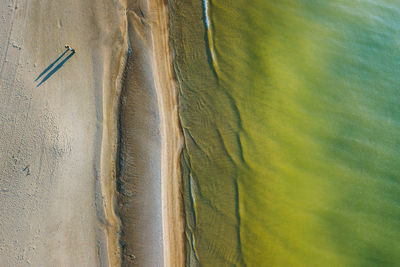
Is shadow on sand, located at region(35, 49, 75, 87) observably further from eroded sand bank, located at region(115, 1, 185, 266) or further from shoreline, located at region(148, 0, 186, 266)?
shoreline, located at region(148, 0, 186, 266)

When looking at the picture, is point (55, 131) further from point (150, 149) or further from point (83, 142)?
point (150, 149)

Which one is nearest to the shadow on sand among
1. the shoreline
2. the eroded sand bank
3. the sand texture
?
the sand texture

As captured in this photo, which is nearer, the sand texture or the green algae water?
the sand texture

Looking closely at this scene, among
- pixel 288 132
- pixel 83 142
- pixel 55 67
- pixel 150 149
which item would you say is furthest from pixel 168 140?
pixel 55 67

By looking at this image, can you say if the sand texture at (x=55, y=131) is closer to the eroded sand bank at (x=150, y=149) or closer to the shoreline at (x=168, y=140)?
the eroded sand bank at (x=150, y=149)

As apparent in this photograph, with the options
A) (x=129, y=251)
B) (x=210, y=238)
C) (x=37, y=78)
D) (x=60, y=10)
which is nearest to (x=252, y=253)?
(x=210, y=238)

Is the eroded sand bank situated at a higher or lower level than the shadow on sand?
lower

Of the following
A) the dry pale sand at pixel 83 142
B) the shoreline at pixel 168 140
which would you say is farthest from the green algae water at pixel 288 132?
the dry pale sand at pixel 83 142
